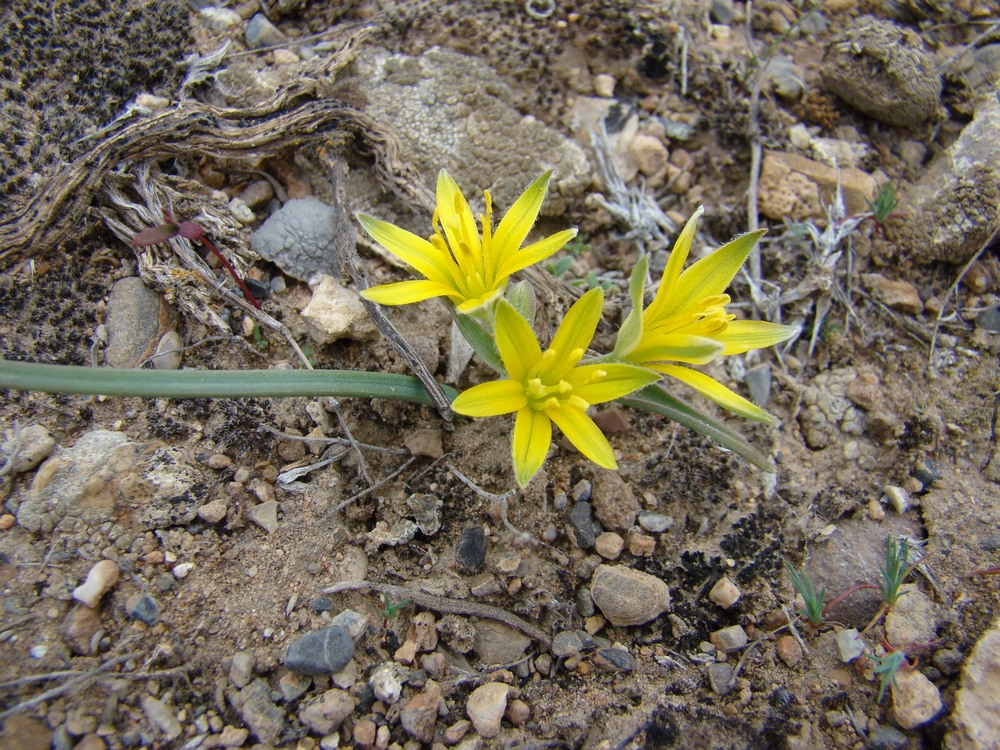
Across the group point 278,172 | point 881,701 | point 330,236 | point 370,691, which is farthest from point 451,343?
point 881,701

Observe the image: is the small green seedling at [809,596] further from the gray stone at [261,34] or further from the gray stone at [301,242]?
the gray stone at [261,34]

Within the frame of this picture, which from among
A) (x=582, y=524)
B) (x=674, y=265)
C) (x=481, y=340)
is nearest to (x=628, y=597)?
(x=582, y=524)

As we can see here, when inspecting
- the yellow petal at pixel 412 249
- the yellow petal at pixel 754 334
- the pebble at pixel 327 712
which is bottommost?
the pebble at pixel 327 712

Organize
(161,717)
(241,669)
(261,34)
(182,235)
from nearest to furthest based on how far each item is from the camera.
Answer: (161,717), (241,669), (182,235), (261,34)

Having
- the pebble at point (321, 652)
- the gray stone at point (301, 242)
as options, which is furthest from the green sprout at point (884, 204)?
the pebble at point (321, 652)

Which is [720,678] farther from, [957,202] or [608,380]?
[957,202]

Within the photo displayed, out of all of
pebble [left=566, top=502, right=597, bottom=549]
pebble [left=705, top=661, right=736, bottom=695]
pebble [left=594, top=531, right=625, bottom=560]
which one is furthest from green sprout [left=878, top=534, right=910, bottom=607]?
pebble [left=566, top=502, right=597, bottom=549]

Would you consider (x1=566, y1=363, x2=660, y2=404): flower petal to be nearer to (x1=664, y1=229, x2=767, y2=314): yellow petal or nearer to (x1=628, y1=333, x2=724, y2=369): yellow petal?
(x1=628, y1=333, x2=724, y2=369): yellow petal
